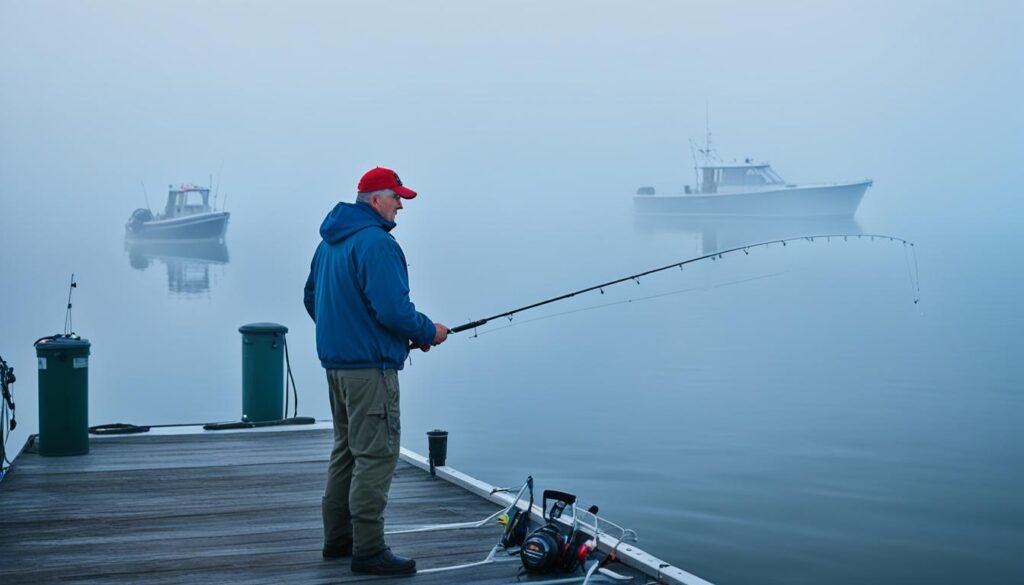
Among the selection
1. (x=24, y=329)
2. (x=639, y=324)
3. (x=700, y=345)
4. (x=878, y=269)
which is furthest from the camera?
(x=878, y=269)

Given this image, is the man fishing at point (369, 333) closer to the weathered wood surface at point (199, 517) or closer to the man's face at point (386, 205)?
the man's face at point (386, 205)

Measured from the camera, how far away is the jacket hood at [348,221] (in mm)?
4957

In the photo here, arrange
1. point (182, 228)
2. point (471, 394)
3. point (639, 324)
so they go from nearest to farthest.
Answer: point (471, 394)
point (639, 324)
point (182, 228)

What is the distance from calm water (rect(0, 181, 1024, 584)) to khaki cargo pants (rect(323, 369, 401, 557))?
11.6ft

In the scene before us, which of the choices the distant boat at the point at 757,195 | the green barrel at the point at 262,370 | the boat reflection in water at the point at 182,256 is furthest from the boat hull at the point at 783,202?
the green barrel at the point at 262,370

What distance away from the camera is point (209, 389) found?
20938 millimetres

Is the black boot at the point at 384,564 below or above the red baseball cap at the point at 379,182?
below

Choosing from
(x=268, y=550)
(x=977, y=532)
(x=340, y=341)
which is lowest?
(x=977, y=532)

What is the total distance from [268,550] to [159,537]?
67 cm

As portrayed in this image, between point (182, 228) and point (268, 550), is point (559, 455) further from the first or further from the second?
point (182, 228)

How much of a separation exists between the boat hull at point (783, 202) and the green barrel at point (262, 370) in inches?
3210

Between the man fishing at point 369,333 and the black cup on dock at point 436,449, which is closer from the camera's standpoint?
the man fishing at point 369,333

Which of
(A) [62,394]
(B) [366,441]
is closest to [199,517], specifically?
(B) [366,441]

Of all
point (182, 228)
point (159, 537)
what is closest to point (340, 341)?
point (159, 537)
